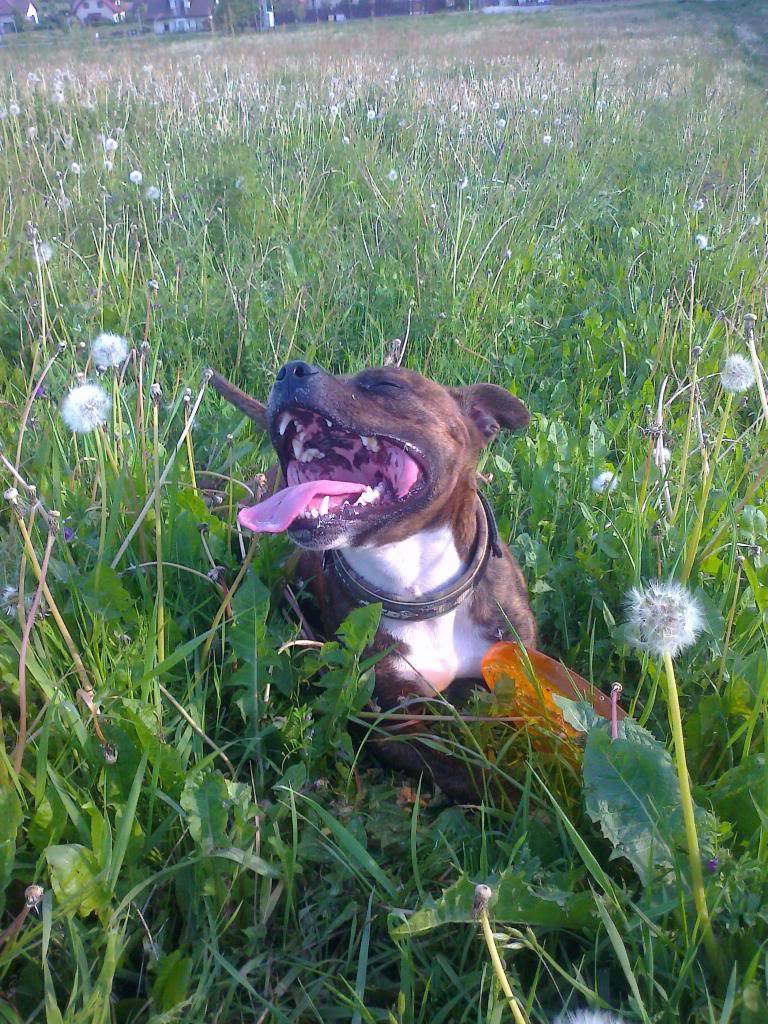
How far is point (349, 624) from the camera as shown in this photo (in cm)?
203

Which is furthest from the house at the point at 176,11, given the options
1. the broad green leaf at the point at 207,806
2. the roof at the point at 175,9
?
the broad green leaf at the point at 207,806

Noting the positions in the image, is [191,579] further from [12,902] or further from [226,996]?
[226,996]

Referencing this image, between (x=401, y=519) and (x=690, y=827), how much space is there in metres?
1.26

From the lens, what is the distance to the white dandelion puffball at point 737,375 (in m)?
2.19

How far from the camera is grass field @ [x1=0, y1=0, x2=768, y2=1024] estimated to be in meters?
1.51

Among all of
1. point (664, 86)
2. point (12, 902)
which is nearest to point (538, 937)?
point (12, 902)

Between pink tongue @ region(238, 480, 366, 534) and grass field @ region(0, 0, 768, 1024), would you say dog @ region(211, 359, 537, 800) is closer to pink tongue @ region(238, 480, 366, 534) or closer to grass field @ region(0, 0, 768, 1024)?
pink tongue @ region(238, 480, 366, 534)

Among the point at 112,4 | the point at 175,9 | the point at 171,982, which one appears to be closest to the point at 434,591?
the point at 171,982

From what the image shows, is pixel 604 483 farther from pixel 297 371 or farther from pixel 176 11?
pixel 176 11

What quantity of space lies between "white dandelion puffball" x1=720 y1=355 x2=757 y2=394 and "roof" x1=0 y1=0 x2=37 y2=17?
30.3ft

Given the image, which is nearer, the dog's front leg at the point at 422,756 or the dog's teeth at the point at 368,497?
the dog's front leg at the point at 422,756

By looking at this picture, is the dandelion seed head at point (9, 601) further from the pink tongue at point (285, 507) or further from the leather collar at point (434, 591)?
the leather collar at point (434, 591)

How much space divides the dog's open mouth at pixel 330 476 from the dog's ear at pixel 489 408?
45cm

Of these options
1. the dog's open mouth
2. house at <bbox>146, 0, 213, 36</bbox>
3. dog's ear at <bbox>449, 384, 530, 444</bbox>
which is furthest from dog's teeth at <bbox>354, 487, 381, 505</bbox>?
house at <bbox>146, 0, 213, 36</bbox>
